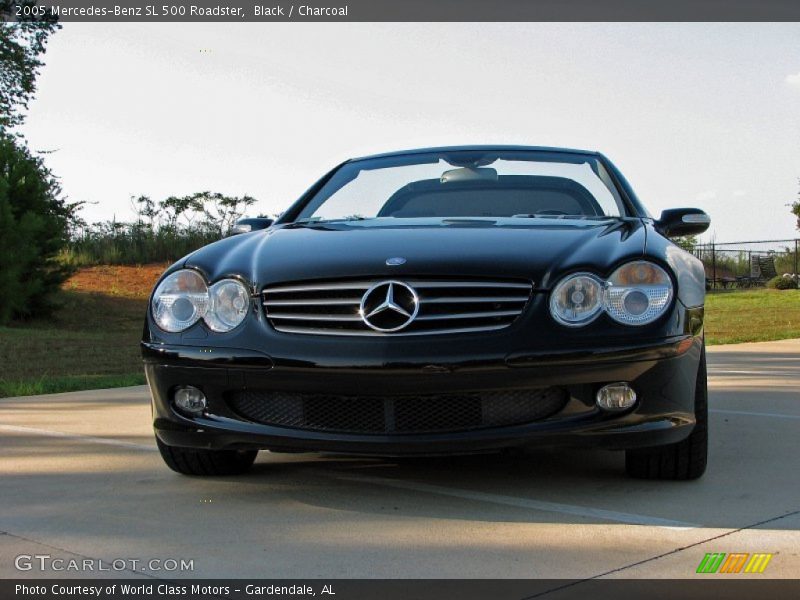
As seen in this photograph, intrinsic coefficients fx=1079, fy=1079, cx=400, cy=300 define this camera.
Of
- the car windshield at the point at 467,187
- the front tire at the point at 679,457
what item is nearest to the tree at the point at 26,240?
the car windshield at the point at 467,187

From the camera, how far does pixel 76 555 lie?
290 cm

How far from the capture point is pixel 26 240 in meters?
20.1

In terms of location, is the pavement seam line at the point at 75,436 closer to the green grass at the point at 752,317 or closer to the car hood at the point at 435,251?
the car hood at the point at 435,251

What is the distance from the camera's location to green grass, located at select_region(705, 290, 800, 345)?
45.0ft

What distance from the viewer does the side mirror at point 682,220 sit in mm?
4539

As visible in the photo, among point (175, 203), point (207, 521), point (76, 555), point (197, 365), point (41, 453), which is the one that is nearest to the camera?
point (76, 555)

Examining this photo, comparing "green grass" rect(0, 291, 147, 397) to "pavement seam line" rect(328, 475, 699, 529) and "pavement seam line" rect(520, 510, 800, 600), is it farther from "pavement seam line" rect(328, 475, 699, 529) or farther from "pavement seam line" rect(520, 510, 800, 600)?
"pavement seam line" rect(520, 510, 800, 600)

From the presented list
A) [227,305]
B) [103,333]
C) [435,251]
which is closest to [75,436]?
[227,305]

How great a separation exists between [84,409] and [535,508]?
3.49m

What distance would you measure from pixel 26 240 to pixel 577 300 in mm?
18298

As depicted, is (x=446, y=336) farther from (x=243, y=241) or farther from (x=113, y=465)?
(x=113, y=465)

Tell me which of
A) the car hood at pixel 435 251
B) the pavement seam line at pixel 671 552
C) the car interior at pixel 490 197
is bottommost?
the pavement seam line at pixel 671 552

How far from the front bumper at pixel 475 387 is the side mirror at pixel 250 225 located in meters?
1.27

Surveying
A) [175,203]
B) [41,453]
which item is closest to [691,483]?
[41,453]
